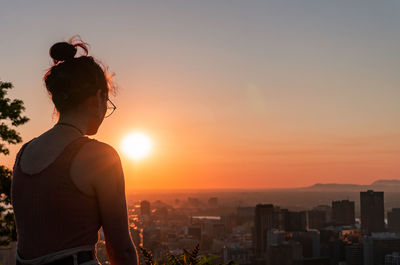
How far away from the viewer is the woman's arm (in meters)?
1.96

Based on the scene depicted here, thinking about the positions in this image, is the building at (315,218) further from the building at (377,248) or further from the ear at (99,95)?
the ear at (99,95)

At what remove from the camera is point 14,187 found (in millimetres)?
2176

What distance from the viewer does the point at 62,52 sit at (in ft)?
7.30

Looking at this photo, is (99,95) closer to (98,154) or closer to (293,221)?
(98,154)

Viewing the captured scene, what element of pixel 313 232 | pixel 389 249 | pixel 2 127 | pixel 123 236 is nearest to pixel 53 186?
pixel 123 236

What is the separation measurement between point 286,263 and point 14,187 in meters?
106

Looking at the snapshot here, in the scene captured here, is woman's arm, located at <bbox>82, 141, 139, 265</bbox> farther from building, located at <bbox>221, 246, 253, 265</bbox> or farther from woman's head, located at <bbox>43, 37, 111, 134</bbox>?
building, located at <bbox>221, 246, 253, 265</bbox>

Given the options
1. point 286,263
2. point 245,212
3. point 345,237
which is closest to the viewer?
point 286,263

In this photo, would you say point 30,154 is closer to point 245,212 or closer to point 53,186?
point 53,186

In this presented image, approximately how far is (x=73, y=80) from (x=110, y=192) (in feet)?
1.64

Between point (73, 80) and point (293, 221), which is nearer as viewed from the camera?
point (73, 80)

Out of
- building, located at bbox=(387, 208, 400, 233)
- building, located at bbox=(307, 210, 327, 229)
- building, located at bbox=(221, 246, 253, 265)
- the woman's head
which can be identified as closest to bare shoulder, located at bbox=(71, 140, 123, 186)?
the woman's head

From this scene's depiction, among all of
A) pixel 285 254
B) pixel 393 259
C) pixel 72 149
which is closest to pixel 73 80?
pixel 72 149

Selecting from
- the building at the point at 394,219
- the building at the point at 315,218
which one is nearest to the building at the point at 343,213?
the building at the point at 315,218
